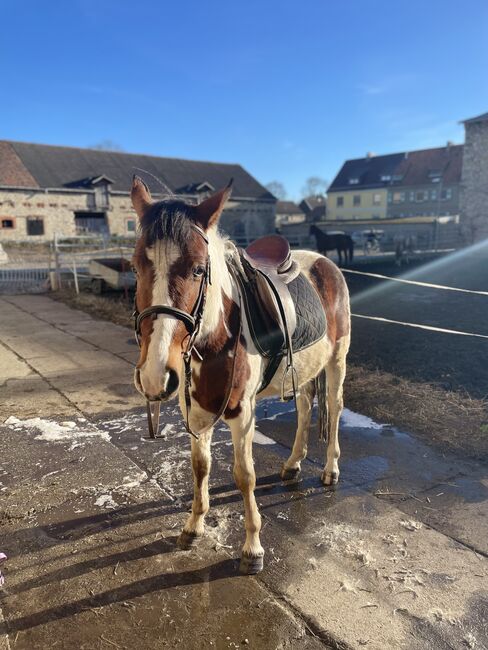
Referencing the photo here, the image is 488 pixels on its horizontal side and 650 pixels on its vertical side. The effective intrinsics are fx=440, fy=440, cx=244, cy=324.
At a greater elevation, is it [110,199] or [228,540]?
[110,199]

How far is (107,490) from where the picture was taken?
133 inches

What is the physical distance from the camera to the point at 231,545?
2770 millimetres

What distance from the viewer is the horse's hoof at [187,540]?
8.97 feet

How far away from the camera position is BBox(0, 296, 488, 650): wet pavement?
2158mm

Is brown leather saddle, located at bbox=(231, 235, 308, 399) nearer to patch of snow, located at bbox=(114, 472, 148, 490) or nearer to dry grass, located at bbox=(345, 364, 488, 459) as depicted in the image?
patch of snow, located at bbox=(114, 472, 148, 490)

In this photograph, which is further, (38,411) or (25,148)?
(25,148)

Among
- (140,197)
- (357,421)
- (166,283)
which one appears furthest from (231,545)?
(357,421)

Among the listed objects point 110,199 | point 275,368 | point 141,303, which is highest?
point 110,199

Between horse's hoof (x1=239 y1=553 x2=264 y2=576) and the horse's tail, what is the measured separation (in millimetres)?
1391

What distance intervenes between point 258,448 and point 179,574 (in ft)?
5.50

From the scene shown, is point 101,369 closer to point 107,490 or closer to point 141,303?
point 107,490

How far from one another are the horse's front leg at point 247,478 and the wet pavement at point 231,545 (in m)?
0.09

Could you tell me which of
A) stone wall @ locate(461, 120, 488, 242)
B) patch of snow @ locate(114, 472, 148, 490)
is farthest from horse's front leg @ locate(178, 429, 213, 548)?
stone wall @ locate(461, 120, 488, 242)

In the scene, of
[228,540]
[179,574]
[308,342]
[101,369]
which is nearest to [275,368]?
[308,342]
